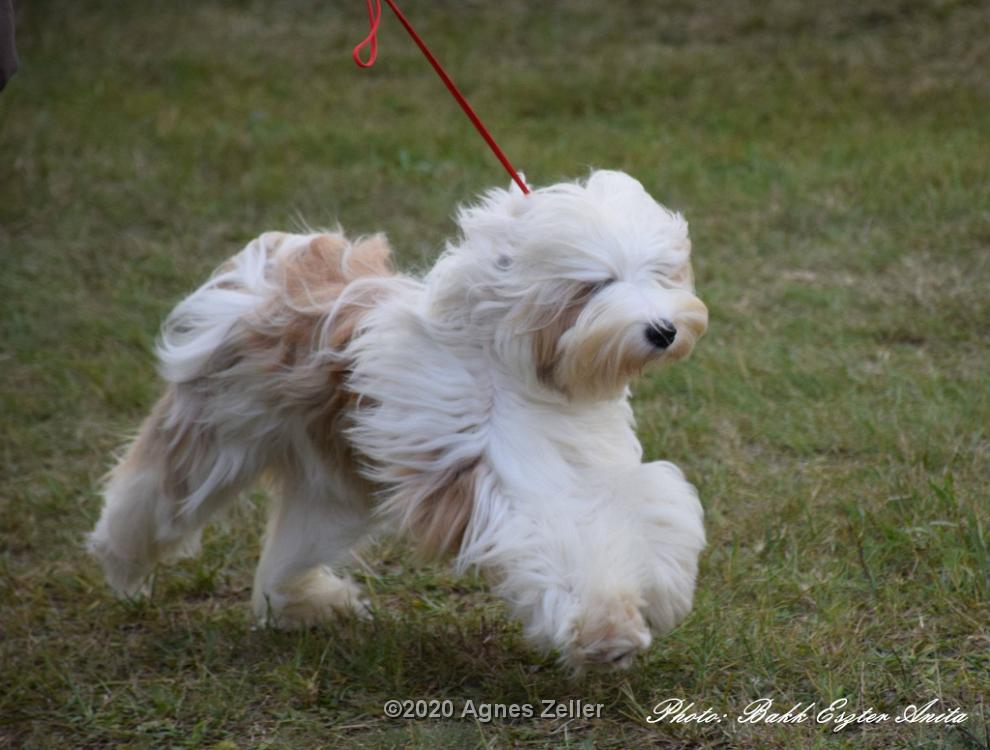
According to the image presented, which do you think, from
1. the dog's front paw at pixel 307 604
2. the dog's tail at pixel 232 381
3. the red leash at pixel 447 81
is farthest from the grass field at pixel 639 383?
the red leash at pixel 447 81

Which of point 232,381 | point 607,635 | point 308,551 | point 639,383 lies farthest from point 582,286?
point 639,383

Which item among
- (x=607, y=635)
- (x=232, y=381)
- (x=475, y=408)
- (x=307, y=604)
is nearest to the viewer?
(x=607, y=635)

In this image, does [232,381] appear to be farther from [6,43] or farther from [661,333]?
[661,333]

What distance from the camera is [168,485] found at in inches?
140

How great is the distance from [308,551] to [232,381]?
48 cm

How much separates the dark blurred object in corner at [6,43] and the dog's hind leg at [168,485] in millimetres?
894

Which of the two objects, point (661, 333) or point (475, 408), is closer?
point (661, 333)

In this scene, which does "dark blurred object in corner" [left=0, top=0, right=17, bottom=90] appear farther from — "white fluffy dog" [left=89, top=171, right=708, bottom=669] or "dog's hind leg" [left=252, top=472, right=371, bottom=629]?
"dog's hind leg" [left=252, top=472, right=371, bottom=629]

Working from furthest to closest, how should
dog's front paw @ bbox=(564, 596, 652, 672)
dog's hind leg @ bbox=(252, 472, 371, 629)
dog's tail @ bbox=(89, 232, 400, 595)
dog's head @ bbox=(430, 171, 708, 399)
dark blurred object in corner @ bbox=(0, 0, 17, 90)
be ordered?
dog's hind leg @ bbox=(252, 472, 371, 629) < dog's tail @ bbox=(89, 232, 400, 595) < dark blurred object in corner @ bbox=(0, 0, 17, 90) < dog's head @ bbox=(430, 171, 708, 399) < dog's front paw @ bbox=(564, 596, 652, 672)

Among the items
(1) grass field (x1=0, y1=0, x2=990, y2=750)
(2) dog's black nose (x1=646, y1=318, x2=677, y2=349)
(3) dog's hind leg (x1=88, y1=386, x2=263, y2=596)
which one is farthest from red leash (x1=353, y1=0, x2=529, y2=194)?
(1) grass field (x1=0, y1=0, x2=990, y2=750)

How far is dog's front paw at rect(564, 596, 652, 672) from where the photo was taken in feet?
9.00

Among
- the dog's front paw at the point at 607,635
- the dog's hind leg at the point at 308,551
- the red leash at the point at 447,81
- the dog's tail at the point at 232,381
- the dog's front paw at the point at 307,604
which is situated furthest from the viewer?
the dog's front paw at the point at 307,604

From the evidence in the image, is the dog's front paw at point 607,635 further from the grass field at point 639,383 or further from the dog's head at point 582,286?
the dog's head at point 582,286

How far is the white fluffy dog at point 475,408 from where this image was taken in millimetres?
2863
